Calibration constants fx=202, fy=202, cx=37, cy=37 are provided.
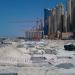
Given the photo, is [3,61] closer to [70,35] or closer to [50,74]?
[50,74]

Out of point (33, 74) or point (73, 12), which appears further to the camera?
point (73, 12)

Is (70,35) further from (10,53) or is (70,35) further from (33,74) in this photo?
(33,74)

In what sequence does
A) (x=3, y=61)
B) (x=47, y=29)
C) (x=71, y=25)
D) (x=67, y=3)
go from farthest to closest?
(x=47, y=29), (x=67, y=3), (x=71, y=25), (x=3, y=61)

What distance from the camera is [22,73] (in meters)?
10.0

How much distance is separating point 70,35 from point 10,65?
182 ft

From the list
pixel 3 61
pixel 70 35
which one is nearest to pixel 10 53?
pixel 3 61

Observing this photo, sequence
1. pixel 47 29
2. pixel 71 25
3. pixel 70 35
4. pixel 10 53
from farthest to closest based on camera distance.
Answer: pixel 47 29 < pixel 71 25 < pixel 70 35 < pixel 10 53

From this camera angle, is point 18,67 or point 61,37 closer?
point 18,67

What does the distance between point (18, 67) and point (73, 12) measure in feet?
198

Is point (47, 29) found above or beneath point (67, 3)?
beneath

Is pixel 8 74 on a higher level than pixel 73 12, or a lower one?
lower

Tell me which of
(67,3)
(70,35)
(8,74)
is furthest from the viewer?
(67,3)

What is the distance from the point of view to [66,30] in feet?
244

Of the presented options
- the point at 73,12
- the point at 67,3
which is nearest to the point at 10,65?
the point at 73,12
